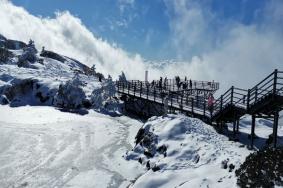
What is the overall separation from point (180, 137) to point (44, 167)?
28.8 ft

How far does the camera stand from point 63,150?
30062 mm

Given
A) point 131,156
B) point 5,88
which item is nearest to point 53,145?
point 131,156

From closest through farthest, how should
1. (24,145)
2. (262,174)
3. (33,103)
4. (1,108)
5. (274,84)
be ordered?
(262,174) → (274,84) → (24,145) → (1,108) → (33,103)

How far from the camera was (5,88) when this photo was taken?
5625cm

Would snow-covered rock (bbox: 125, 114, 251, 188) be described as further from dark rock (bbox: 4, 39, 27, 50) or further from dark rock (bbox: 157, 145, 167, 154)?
dark rock (bbox: 4, 39, 27, 50)

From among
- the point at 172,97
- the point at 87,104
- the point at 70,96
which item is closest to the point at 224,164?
the point at 172,97

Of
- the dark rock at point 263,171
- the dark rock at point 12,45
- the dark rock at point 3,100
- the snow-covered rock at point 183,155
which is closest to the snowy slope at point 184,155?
the snow-covered rock at point 183,155

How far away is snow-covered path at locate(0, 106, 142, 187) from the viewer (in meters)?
23.1

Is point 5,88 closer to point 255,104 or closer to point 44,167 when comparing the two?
point 44,167

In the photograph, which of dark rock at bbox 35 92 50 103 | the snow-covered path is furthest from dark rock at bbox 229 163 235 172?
dark rock at bbox 35 92 50 103

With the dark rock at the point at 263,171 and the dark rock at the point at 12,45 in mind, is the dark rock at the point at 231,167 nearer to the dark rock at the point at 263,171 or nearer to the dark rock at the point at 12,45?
the dark rock at the point at 263,171

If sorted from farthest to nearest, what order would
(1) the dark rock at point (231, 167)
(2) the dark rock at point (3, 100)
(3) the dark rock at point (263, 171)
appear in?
(2) the dark rock at point (3, 100) → (1) the dark rock at point (231, 167) → (3) the dark rock at point (263, 171)

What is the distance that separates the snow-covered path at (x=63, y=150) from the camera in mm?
23078

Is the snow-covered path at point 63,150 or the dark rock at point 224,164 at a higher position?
the dark rock at point 224,164
